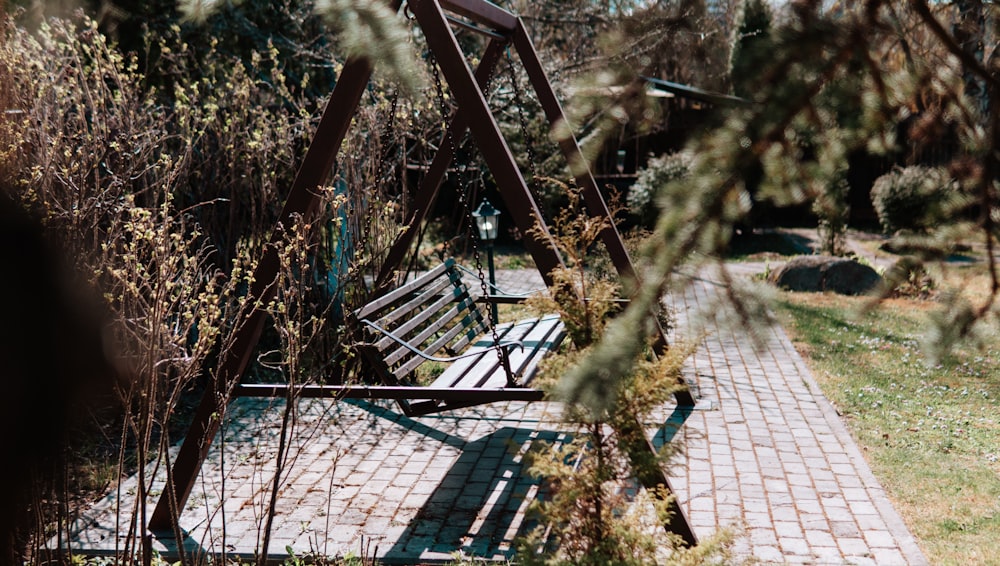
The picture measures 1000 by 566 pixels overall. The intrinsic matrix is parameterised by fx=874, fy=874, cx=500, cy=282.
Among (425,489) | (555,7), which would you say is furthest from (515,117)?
(425,489)

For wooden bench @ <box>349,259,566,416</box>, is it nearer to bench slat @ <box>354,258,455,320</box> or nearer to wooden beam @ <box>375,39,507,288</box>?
bench slat @ <box>354,258,455,320</box>

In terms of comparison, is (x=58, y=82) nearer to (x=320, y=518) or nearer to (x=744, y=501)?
(x=320, y=518)

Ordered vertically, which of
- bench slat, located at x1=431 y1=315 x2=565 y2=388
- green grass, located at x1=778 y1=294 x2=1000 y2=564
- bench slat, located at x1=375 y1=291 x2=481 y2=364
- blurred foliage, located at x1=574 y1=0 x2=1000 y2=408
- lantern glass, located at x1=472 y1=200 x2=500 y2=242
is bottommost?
green grass, located at x1=778 y1=294 x2=1000 y2=564

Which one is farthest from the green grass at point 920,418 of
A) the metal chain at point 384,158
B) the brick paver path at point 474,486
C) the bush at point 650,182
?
the bush at point 650,182

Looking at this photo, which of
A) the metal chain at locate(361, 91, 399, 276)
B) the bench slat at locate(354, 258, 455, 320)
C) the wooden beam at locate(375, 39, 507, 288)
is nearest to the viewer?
the bench slat at locate(354, 258, 455, 320)

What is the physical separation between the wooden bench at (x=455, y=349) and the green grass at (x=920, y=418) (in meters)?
1.83

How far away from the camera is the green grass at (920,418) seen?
4410 millimetres

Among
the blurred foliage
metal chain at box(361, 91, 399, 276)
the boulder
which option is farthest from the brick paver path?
the boulder

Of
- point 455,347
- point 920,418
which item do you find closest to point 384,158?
point 455,347

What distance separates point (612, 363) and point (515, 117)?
10915 millimetres

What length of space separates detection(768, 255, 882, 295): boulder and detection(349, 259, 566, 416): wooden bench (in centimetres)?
642

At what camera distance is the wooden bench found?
4461 millimetres

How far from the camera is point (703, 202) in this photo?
7.32ft

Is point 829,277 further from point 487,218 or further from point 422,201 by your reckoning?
point 422,201
